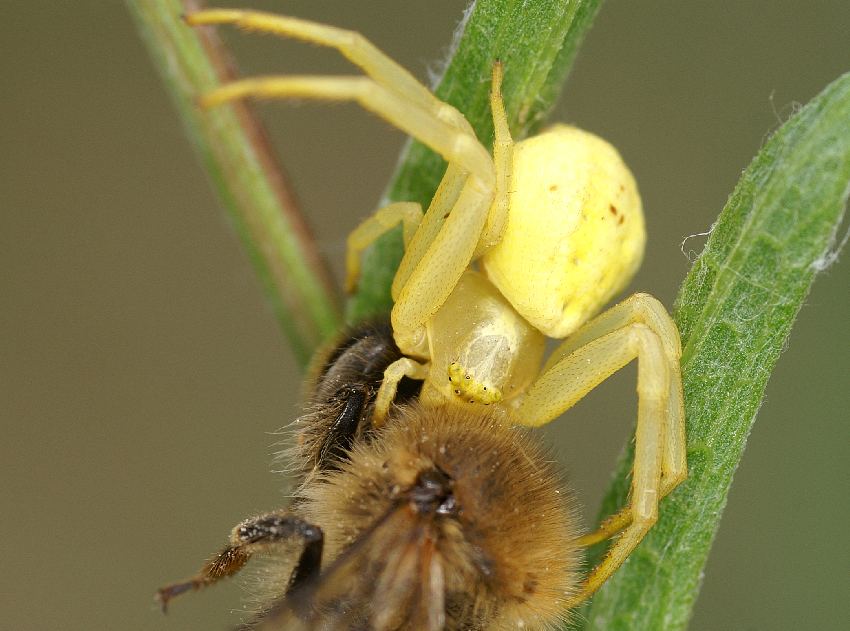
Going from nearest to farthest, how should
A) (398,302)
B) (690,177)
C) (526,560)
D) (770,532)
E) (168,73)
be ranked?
(526,560) → (398,302) → (168,73) → (770,532) → (690,177)

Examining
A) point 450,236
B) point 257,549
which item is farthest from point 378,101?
point 257,549

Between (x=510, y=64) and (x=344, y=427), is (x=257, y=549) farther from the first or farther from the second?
(x=510, y=64)

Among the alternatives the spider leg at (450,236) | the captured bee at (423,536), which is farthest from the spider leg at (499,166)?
the captured bee at (423,536)

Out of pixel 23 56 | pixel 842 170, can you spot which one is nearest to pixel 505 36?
pixel 842 170

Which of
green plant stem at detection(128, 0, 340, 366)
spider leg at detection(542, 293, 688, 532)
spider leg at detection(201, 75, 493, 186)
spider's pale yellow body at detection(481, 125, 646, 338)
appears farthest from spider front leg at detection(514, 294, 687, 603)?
green plant stem at detection(128, 0, 340, 366)

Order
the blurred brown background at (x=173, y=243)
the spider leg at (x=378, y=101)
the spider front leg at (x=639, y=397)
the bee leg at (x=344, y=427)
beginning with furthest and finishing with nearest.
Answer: the blurred brown background at (x=173, y=243)
the bee leg at (x=344, y=427)
the spider front leg at (x=639, y=397)
the spider leg at (x=378, y=101)

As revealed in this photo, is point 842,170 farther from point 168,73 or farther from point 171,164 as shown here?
point 171,164

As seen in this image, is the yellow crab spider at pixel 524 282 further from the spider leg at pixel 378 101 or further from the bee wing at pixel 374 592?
the bee wing at pixel 374 592
